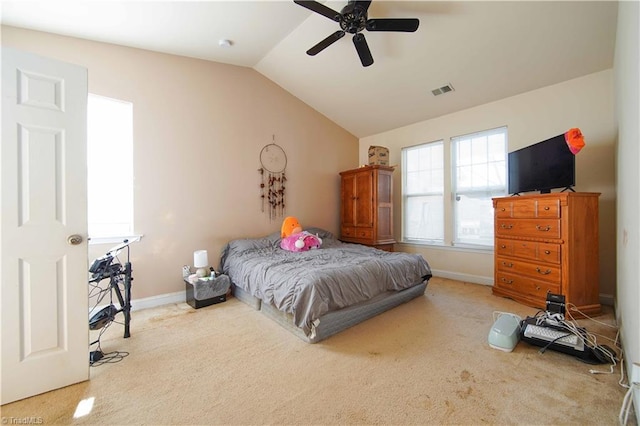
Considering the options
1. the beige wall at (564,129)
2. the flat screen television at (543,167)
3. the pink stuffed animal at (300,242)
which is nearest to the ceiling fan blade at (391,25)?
the beige wall at (564,129)

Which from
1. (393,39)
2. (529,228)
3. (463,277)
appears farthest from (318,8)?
(463,277)

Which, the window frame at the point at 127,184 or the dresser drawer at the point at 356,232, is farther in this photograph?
the dresser drawer at the point at 356,232

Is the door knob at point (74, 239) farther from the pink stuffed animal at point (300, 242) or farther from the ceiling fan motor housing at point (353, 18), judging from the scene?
the ceiling fan motor housing at point (353, 18)

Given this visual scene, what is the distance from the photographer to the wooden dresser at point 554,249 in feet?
8.95

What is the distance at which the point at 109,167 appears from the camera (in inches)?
120

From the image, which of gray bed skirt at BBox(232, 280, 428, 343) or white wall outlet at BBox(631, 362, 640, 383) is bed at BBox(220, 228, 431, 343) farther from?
white wall outlet at BBox(631, 362, 640, 383)

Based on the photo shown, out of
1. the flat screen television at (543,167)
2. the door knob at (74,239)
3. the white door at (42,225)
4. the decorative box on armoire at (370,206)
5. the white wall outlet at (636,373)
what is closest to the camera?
the white wall outlet at (636,373)

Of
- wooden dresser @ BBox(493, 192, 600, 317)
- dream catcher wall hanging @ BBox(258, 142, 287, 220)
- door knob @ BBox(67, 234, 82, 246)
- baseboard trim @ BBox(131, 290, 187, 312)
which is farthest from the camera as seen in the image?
dream catcher wall hanging @ BBox(258, 142, 287, 220)

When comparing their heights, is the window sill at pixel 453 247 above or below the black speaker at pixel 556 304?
above

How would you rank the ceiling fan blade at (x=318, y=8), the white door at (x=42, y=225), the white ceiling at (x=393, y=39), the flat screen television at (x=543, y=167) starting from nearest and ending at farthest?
the white door at (x=42, y=225) < the ceiling fan blade at (x=318, y=8) < the white ceiling at (x=393, y=39) < the flat screen television at (x=543, y=167)

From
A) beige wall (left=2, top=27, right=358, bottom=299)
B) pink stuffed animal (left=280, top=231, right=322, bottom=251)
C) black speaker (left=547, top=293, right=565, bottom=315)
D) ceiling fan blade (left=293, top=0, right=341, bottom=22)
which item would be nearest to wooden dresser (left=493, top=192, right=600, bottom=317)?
black speaker (left=547, top=293, right=565, bottom=315)

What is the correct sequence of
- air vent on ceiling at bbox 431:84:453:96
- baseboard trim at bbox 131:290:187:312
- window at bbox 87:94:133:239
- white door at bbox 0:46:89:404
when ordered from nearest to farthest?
white door at bbox 0:46:89:404, window at bbox 87:94:133:239, baseboard trim at bbox 131:290:187:312, air vent on ceiling at bbox 431:84:453:96

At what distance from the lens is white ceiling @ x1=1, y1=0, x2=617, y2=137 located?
253 centimetres

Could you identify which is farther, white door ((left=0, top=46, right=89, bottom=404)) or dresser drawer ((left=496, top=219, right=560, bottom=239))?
dresser drawer ((left=496, top=219, right=560, bottom=239))
